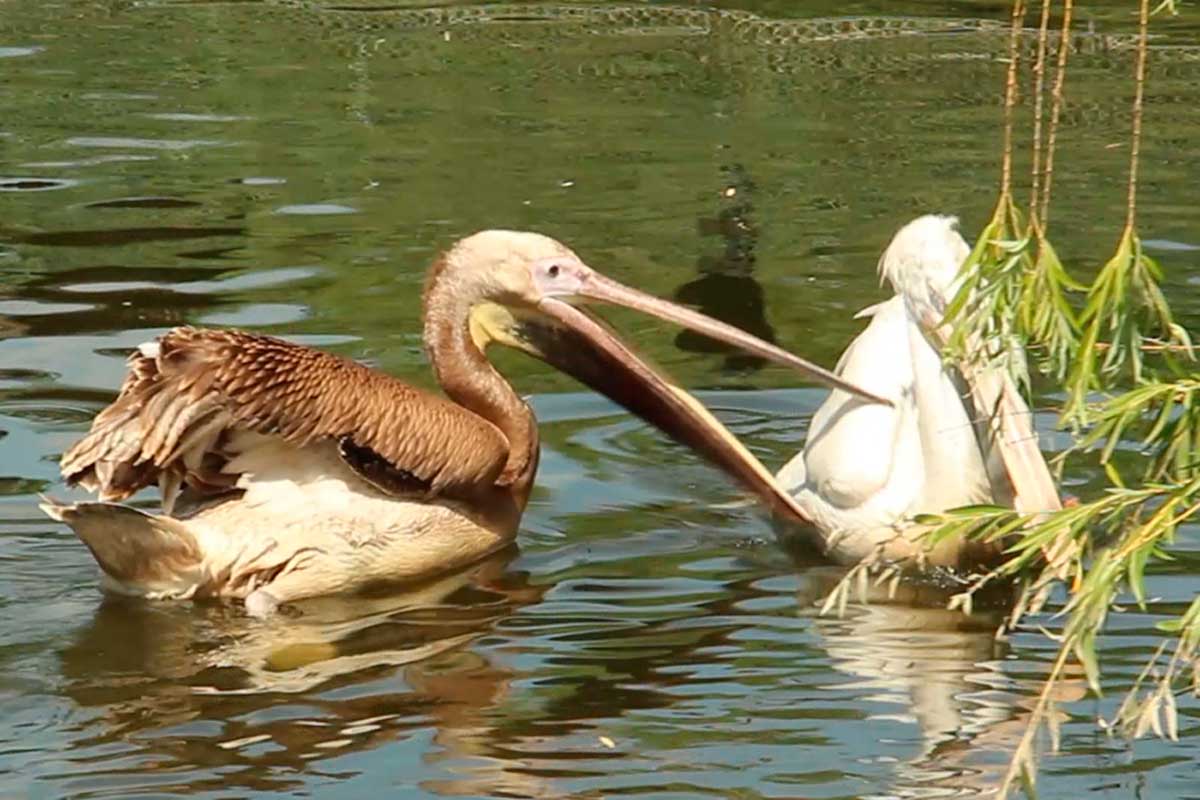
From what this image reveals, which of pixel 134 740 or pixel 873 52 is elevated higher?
pixel 873 52

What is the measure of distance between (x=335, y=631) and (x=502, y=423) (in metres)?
0.86

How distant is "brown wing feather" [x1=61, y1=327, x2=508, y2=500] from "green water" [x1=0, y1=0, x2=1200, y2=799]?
0.34 m

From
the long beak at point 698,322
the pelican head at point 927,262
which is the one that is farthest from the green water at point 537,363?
the pelican head at point 927,262

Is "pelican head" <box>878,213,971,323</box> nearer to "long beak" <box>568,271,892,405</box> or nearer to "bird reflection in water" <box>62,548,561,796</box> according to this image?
"long beak" <box>568,271,892,405</box>

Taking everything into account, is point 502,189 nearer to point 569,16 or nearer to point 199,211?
point 199,211

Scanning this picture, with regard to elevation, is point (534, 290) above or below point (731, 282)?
above

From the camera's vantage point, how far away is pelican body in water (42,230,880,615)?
236 inches

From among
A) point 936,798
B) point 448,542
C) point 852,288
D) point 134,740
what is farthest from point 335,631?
point 852,288

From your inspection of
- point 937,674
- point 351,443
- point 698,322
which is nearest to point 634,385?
point 698,322

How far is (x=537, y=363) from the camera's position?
8289 mm

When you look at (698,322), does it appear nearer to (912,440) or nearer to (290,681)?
(912,440)

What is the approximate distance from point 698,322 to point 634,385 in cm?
37

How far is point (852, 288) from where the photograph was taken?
8.97 m

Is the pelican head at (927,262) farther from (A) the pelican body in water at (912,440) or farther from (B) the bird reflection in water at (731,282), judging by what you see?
(B) the bird reflection in water at (731,282)
